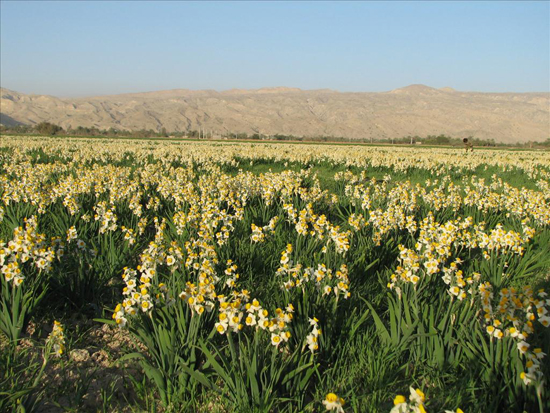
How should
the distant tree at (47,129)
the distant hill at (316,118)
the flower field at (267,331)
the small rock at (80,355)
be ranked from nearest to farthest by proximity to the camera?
the flower field at (267,331), the small rock at (80,355), the distant tree at (47,129), the distant hill at (316,118)

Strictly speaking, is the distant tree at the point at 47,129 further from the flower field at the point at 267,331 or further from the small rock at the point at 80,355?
the small rock at the point at 80,355

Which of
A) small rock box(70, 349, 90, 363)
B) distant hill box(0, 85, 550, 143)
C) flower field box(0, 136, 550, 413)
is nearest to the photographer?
flower field box(0, 136, 550, 413)

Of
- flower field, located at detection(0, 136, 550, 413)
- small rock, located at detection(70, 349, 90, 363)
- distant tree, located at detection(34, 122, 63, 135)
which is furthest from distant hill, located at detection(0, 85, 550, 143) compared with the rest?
small rock, located at detection(70, 349, 90, 363)

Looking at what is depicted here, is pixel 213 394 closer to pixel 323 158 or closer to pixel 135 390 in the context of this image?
pixel 135 390

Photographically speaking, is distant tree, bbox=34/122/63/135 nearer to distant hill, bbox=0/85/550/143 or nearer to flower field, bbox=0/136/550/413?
distant hill, bbox=0/85/550/143

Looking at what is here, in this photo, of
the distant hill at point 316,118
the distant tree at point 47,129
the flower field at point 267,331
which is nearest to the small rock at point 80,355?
the flower field at point 267,331

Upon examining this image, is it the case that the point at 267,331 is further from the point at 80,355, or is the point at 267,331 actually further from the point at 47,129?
the point at 47,129

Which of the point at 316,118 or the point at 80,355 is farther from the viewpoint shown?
the point at 316,118

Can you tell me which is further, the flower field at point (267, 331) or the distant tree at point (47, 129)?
the distant tree at point (47, 129)

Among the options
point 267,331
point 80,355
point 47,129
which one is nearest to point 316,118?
point 47,129

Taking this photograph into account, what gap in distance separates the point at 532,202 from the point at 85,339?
8.33m

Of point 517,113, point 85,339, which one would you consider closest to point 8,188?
point 85,339

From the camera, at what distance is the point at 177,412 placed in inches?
115

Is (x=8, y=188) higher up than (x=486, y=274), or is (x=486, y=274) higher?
(x=8, y=188)
